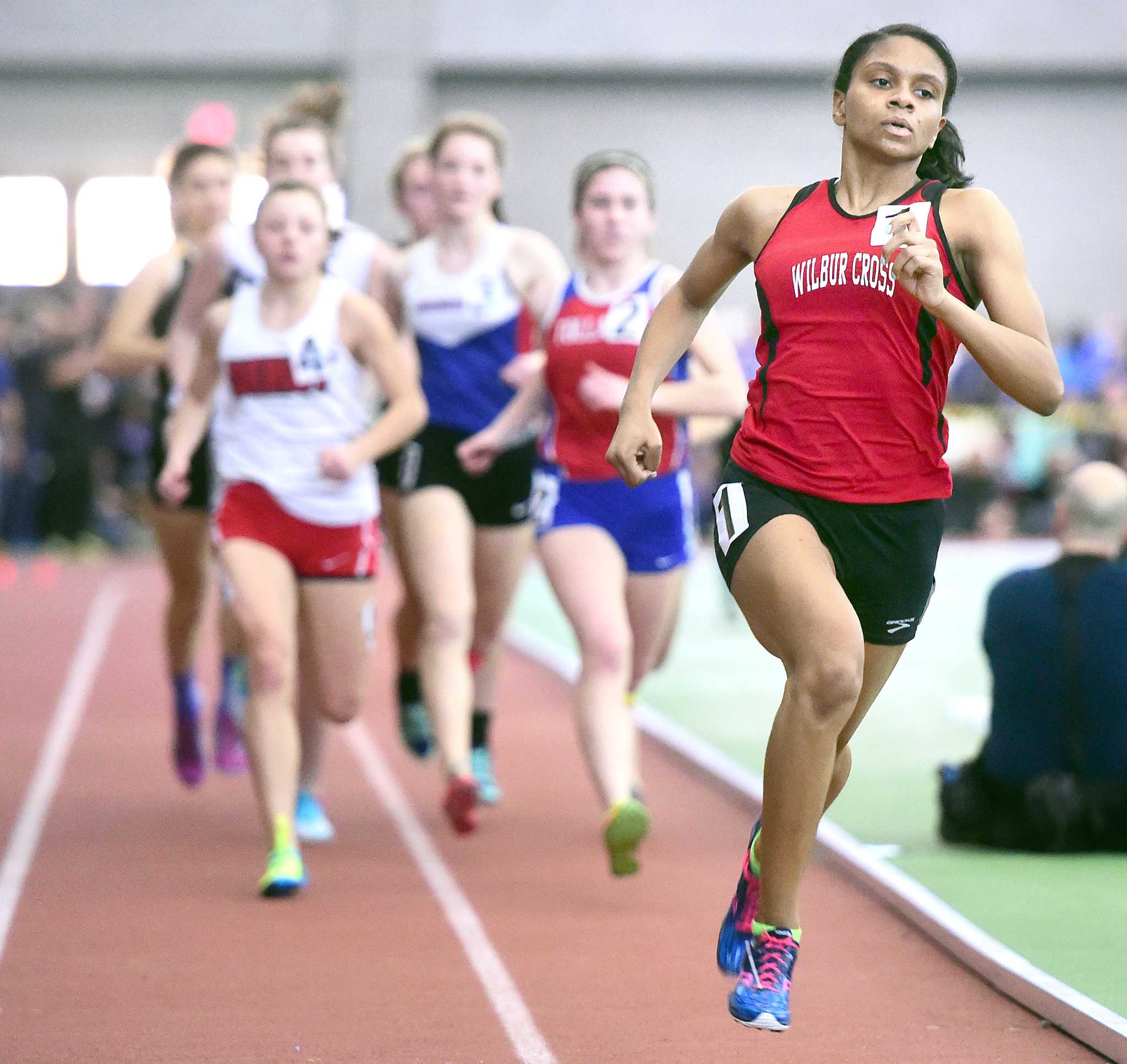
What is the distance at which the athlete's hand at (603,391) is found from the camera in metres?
6.21

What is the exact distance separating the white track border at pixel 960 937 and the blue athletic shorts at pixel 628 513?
885 millimetres

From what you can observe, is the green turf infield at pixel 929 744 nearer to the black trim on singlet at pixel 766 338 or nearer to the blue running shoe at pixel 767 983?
the blue running shoe at pixel 767 983

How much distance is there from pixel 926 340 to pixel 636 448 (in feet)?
2.18

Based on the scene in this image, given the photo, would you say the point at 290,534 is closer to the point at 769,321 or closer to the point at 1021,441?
the point at 769,321

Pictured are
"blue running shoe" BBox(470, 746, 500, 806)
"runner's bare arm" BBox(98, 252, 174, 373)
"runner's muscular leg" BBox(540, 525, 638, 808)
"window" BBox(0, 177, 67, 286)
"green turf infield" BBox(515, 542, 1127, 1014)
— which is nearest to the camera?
"green turf infield" BBox(515, 542, 1127, 1014)

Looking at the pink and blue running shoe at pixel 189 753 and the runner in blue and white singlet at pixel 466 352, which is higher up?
the runner in blue and white singlet at pixel 466 352

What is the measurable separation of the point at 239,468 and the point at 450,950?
5.62 feet

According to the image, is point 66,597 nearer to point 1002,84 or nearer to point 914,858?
point 914,858

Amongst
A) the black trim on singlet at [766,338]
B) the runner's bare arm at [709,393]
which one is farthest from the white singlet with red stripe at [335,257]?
the black trim on singlet at [766,338]

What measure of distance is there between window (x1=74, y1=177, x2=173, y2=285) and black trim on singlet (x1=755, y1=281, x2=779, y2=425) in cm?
2164

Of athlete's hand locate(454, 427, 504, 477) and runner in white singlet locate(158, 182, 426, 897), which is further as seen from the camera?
athlete's hand locate(454, 427, 504, 477)

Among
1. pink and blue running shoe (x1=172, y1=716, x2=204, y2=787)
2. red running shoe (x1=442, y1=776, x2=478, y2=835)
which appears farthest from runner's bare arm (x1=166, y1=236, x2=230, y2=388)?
red running shoe (x1=442, y1=776, x2=478, y2=835)

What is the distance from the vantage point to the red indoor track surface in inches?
187

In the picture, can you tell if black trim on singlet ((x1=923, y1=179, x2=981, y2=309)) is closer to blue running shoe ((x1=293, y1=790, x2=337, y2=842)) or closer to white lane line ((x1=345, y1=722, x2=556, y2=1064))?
white lane line ((x1=345, y1=722, x2=556, y2=1064))
